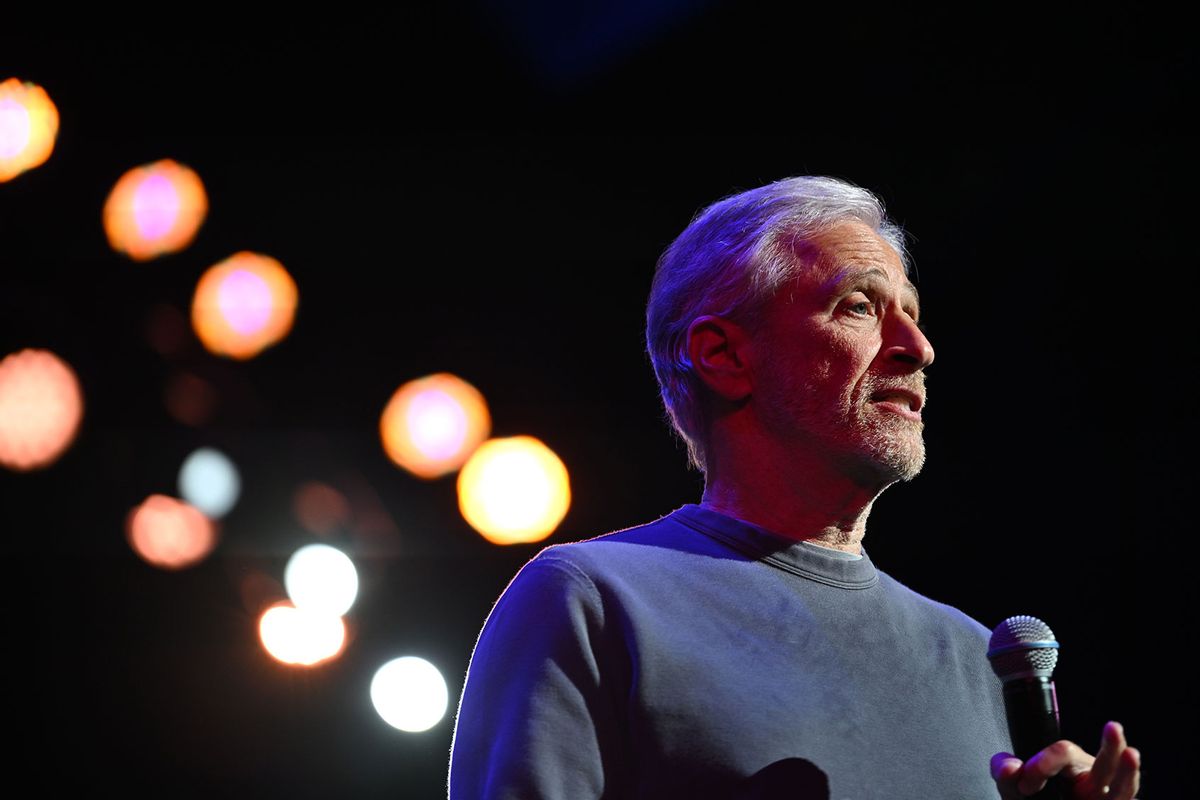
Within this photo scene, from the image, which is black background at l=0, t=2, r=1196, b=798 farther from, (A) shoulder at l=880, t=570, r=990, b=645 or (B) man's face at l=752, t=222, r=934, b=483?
(A) shoulder at l=880, t=570, r=990, b=645

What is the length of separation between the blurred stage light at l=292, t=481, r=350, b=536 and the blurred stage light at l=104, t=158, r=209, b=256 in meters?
0.98

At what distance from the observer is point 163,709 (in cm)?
356

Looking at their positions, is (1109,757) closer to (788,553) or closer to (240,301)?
(788,553)

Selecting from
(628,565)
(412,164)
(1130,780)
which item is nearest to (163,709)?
(412,164)

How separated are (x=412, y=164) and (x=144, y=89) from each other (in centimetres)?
89

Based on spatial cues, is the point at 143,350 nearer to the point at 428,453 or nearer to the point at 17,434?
the point at 17,434

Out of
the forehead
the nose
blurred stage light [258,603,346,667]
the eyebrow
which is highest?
the forehead

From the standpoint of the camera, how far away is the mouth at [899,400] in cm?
169

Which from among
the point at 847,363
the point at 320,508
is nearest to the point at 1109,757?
the point at 847,363

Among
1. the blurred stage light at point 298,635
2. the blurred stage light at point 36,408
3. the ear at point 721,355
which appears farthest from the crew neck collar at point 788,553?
the blurred stage light at point 36,408

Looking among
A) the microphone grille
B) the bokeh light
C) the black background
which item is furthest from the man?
the bokeh light

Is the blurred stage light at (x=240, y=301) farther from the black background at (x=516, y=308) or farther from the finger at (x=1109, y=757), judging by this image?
the finger at (x=1109, y=757)

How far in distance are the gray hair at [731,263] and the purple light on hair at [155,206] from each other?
218 centimetres

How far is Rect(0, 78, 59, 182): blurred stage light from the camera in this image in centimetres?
334
